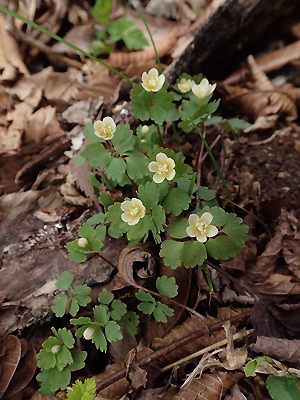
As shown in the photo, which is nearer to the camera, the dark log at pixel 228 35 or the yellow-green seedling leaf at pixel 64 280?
the yellow-green seedling leaf at pixel 64 280

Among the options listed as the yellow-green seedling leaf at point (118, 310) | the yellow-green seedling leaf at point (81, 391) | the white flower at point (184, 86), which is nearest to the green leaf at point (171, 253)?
the yellow-green seedling leaf at point (118, 310)

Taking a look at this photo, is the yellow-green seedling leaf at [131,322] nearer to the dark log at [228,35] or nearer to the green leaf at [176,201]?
the green leaf at [176,201]

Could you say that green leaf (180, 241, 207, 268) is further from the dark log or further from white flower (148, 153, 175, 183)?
the dark log

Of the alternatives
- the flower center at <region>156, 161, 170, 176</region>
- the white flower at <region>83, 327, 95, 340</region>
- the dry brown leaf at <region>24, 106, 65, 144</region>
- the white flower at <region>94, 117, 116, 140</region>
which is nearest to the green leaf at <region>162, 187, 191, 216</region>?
the flower center at <region>156, 161, 170, 176</region>

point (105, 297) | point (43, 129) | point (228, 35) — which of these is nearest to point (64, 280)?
point (105, 297)

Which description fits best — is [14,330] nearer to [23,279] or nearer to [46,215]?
[23,279]
